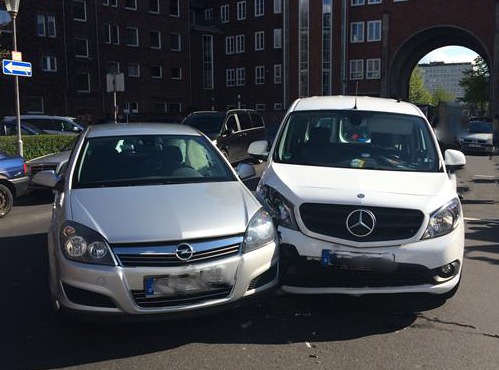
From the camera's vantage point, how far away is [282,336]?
13.7ft

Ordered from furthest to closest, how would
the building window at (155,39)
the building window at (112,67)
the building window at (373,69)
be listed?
the building window at (373,69) < the building window at (155,39) < the building window at (112,67)

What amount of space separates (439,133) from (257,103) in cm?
5085

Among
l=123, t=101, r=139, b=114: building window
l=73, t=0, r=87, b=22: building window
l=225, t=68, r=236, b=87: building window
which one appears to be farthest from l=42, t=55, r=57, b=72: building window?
l=225, t=68, r=236, b=87: building window

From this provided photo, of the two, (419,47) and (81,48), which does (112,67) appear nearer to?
(81,48)

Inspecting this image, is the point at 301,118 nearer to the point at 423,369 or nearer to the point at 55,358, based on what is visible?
the point at 423,369

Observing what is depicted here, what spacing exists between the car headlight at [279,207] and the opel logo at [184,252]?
3.32 feet

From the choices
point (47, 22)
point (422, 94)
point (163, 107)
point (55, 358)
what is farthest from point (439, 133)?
point (422, 94)

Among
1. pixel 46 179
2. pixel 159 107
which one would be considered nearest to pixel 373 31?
pixel 159 107

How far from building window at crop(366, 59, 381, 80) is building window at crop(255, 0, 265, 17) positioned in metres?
13.4

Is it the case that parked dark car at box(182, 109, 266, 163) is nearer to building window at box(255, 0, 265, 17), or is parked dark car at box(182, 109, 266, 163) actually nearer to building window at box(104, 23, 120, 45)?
building window at box(104, 23, 120, 45)

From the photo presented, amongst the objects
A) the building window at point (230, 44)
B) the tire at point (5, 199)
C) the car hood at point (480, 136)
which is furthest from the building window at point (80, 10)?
the tire at point (5, 199)

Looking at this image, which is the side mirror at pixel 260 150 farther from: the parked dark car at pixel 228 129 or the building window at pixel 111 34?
the building window at pixel 111 34

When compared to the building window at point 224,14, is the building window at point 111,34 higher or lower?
lower

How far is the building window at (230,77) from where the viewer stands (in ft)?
213
